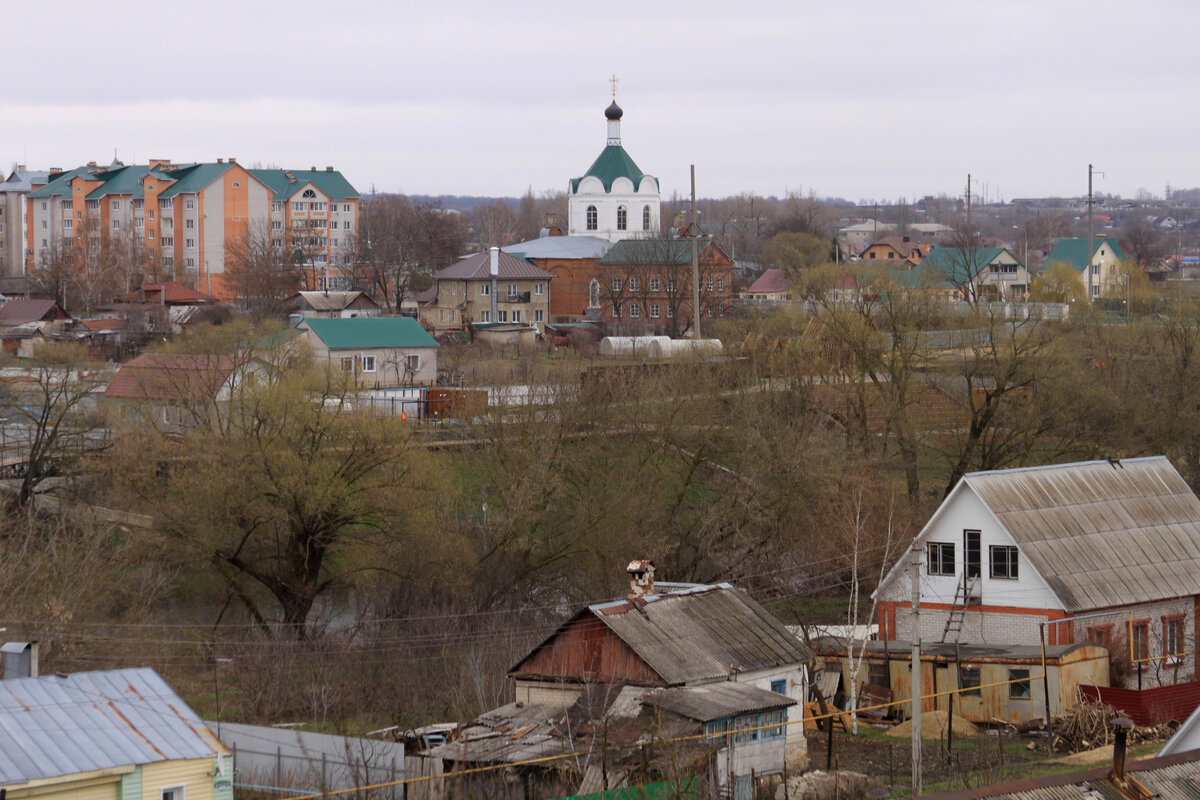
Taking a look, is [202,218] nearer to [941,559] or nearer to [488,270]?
[488,270]

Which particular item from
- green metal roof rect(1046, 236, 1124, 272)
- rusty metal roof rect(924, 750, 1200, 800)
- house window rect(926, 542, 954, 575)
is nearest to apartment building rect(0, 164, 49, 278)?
green metal roof rect(1046, 236, 1124, 272)

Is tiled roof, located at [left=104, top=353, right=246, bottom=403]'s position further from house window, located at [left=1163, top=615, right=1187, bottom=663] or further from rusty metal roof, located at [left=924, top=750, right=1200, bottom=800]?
rusty metal roof, located at [left=924, top=750, right=1200, bottom=800]

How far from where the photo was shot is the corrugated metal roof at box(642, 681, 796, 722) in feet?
53.4

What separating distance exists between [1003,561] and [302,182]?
79920 mm

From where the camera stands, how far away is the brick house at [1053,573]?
2386 centimetres

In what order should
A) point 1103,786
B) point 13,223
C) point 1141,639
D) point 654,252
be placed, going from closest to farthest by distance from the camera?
1. point 1103,786
2. point 1141,639
3. point 654,252
4. point 13,223

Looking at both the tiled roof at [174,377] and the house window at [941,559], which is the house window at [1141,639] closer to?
the house window at [941,559]

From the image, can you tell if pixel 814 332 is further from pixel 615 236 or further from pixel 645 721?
pixel 615 236

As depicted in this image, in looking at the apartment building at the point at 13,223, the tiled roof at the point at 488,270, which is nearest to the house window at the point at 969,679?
the tiled roof at the point at 488,270

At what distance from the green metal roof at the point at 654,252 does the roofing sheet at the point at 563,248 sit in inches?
91.2

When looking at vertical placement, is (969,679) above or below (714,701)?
below

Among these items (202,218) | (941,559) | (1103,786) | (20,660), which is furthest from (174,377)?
(202,218)

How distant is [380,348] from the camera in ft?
174

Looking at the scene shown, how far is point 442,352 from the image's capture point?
5797cm
